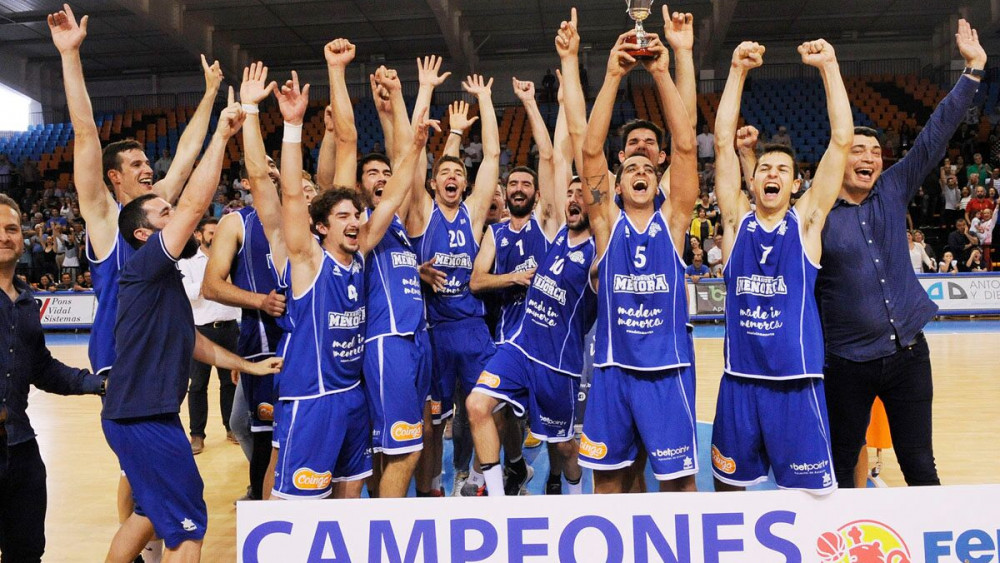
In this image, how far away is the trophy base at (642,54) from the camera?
3.62m

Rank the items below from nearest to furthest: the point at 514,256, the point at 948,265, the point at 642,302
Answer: the point at 642,302
the point at 514,256
the point at 948,265

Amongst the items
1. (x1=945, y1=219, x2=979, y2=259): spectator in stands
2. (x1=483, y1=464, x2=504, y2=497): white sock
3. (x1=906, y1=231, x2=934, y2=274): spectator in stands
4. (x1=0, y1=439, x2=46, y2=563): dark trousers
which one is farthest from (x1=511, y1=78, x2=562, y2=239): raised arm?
(x1=945, y1=219, x2=979, y2=259): spectator in stands

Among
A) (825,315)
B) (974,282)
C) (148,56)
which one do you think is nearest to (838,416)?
(825,315)

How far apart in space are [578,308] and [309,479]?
1.74 metres

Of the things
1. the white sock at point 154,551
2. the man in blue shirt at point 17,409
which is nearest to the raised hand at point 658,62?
the man in blue shirt at point 17,409

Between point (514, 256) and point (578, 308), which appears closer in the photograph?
point (578, 308)

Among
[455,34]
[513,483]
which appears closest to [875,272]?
[513,483]

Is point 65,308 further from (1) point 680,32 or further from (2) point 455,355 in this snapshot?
(1) point 680,32

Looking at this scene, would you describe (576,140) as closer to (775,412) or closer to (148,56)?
(775,412)

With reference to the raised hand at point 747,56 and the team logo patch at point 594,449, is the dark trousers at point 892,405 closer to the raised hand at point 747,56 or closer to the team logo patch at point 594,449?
the team logo patch at point 594,449

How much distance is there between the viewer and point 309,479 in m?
3.65

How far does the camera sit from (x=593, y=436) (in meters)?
3.70

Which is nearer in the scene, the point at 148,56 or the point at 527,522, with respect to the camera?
the point at 527,522

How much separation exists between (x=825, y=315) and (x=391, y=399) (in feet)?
7.11
